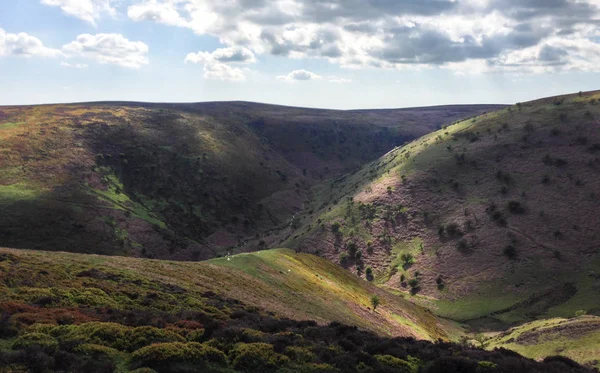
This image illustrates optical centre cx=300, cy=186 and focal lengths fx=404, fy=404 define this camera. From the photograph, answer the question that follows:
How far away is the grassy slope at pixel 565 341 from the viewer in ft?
102

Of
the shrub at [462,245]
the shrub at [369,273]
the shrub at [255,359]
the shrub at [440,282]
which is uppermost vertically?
the shrub at [255,359]

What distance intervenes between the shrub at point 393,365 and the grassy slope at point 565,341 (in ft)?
54.3

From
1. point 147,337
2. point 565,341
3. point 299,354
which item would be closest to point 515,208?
point 565,341

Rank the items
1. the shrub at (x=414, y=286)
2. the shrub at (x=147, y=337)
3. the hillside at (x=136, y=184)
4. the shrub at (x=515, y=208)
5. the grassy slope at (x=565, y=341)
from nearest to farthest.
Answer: the shrub at (x=147, y=337) < the grassy slope at (x=565, y=341) < the shrub at (x=414, y=286) < the hillside at (x=136, y=184) < the shrub at (x=515, y=208)

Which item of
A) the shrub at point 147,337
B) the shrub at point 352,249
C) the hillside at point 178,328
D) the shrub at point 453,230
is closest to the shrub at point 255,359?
the hillside at point 178,328

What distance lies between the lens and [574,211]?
3159 inches

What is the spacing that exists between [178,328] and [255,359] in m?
5.87

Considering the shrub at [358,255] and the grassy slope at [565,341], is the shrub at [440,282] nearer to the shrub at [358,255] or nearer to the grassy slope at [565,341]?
the shrub at [358,255]

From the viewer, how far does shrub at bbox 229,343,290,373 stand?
18688 millimetres

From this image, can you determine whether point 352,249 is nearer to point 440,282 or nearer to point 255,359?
point 440,282

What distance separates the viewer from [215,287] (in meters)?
38.5

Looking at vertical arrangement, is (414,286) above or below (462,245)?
below

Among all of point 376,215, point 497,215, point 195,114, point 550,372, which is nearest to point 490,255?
point 497,215

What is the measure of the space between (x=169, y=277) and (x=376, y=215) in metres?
65.0
